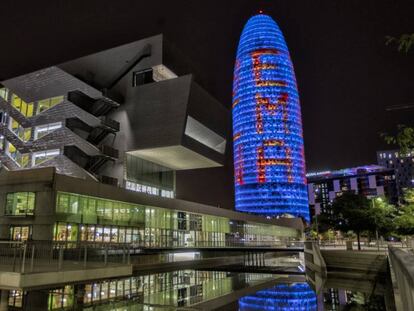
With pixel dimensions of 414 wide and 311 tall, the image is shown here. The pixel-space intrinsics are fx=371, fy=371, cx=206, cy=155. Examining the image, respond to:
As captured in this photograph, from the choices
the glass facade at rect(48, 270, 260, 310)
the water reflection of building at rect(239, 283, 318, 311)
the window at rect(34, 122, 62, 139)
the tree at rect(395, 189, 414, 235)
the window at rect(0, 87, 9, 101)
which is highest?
the window at rect(0, 87, 9, 101)

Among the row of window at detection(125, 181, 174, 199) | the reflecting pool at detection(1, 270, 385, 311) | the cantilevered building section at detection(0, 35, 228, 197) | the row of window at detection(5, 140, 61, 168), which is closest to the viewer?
the reflecting pool at detection(1, 270, 385, 311)

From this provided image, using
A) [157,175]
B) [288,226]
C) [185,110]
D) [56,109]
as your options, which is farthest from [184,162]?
[288,226]

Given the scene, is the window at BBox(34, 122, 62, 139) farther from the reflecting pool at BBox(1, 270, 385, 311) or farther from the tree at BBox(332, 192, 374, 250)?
the tree at BBox(332, 192, 374, 250)

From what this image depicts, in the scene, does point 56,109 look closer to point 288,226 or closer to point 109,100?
point 109,100

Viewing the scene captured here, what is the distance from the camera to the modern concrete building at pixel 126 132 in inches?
1962

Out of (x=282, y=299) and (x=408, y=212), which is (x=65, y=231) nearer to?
(x=282, y=299)

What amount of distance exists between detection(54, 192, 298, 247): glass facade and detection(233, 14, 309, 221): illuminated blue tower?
81.3m

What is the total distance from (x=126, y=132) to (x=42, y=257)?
1534 inches

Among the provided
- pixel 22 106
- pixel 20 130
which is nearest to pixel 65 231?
pixel 20 130

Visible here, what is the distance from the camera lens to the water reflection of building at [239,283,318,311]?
59.4ft

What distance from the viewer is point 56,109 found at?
5425 cm

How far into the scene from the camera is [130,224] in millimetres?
44656

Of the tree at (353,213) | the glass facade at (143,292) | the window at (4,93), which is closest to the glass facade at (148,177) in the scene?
the window at (4,93)

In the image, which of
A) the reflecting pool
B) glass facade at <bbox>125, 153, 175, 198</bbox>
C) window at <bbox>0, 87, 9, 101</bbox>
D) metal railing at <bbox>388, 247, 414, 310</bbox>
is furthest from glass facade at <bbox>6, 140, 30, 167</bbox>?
metal railing at <bbox>388, 247, 414, 310</bbox>
